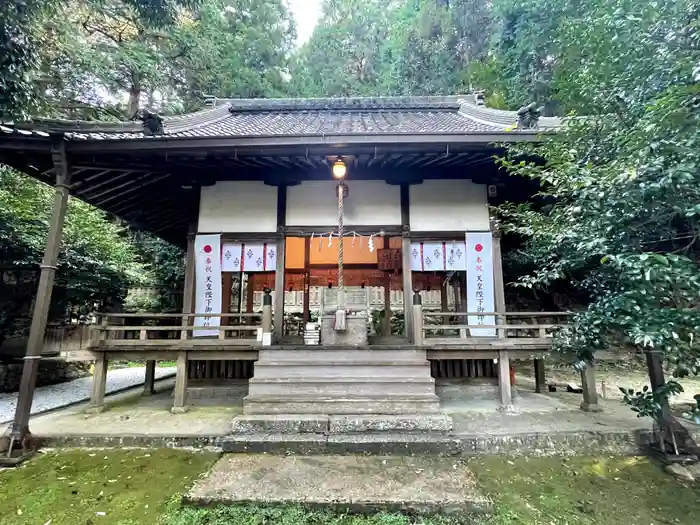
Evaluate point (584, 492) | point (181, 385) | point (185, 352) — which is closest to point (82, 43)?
point (185, 352)

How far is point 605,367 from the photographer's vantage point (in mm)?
10422

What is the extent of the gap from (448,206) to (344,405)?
13.1 feet

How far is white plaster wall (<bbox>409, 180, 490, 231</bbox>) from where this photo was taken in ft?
21.0

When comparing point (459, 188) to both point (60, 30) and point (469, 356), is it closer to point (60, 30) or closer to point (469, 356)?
point (469, 356)

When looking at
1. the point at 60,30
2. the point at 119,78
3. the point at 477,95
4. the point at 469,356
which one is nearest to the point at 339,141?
the point at 469,356

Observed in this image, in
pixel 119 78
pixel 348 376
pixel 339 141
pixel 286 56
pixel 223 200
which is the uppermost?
pixel 286 56

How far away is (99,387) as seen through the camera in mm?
5684

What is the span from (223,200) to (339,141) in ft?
8.86

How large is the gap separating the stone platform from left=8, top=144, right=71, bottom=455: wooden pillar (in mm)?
2670

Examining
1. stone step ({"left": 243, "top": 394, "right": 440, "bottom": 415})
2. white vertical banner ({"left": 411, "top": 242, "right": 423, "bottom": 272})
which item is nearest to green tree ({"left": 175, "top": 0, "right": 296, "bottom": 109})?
white vertical banner ({"left": 411, "top": 242, "right": 423, "bottom": 272})

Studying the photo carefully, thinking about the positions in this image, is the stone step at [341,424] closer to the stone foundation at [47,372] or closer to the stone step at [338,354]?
the stone step at [338,354]

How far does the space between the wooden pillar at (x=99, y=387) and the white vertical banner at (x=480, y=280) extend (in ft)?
20.7

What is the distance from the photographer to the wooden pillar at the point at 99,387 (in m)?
5.58

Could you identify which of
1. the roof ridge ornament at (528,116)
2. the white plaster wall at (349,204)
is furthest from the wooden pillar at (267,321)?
the roof ridge ornament at (528,116)
